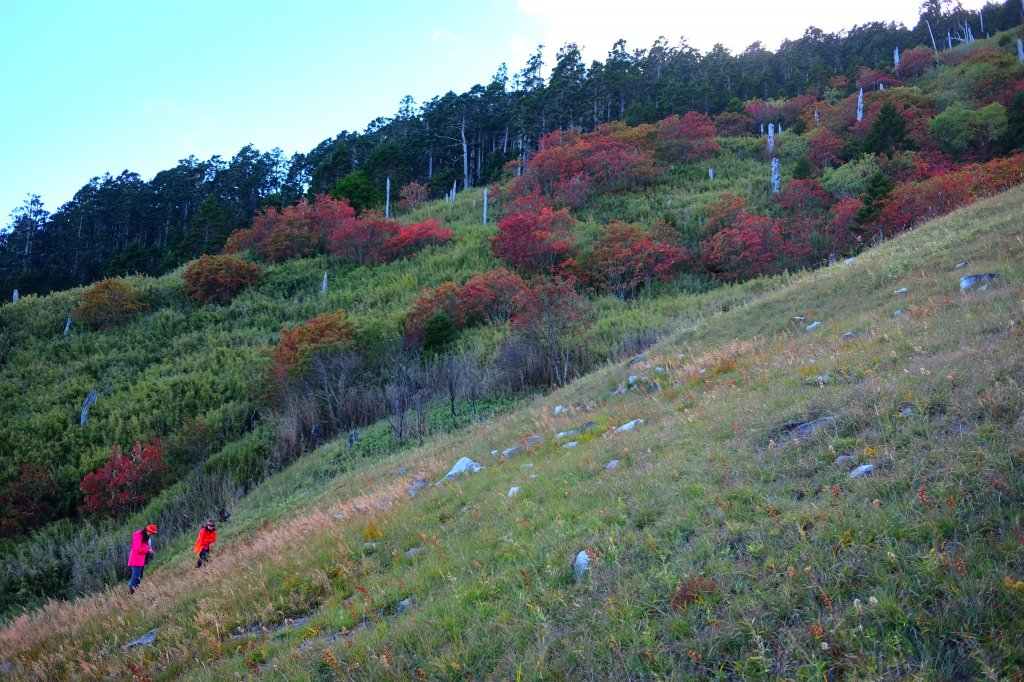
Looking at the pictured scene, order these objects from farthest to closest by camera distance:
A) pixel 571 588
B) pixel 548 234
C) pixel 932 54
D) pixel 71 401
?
1. pixel 932 54
2. pixel 548 234
3. pixel 71 401
4. pixel 571 588

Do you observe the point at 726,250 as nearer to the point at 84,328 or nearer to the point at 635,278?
the point at 635,278

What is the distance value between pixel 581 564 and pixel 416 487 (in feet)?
17.3

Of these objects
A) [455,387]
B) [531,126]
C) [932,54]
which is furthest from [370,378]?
[932,54]

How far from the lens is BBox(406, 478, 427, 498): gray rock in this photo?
868 centimetres

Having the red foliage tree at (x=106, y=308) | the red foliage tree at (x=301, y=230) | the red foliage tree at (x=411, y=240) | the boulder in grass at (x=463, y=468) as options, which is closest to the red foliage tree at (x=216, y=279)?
the red foliage tree at (x=106, y=308)

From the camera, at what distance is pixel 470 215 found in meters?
46.4

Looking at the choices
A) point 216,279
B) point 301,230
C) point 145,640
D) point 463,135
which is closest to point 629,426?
point 145,640

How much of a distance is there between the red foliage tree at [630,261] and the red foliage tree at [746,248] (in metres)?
2.11

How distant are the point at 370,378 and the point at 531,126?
47.8m

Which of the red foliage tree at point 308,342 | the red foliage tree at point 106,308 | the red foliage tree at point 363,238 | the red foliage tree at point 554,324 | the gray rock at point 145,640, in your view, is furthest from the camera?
the red foliage tree at point 363,238

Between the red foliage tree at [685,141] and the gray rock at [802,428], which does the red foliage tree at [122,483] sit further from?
the red foliage tree at [685,141]

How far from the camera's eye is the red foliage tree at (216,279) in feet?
125

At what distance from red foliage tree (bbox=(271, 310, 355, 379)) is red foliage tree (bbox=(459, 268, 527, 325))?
5.78 meters

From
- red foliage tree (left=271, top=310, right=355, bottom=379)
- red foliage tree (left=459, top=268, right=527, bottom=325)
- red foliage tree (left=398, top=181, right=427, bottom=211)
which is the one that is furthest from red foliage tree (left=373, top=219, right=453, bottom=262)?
red foliage tree (left=271, top=310, right=355, bottom=379)
